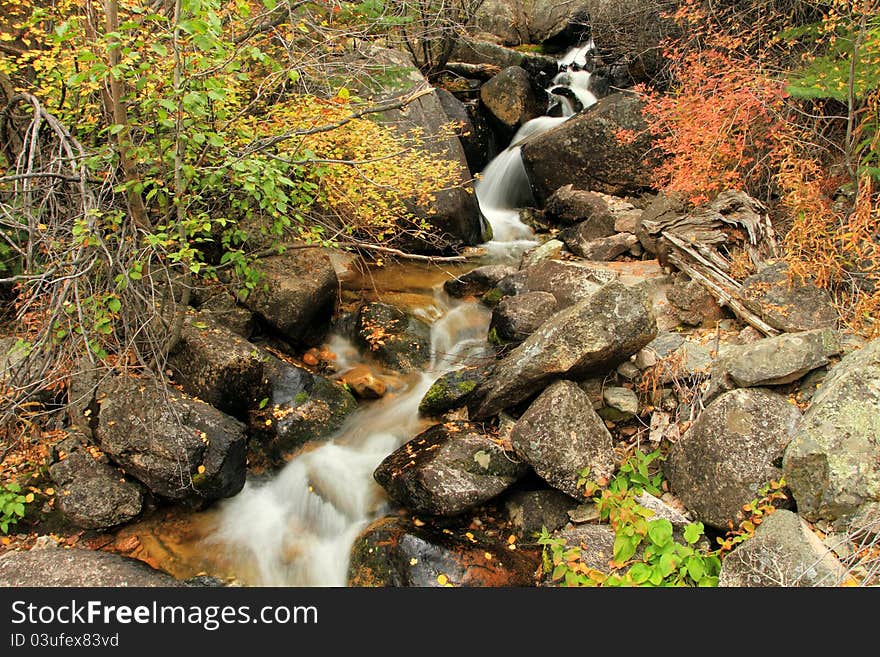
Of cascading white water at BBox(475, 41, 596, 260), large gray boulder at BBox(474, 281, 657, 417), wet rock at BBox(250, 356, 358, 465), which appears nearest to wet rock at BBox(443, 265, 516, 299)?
cascading white water at BBox(475, 41, 596, 260)

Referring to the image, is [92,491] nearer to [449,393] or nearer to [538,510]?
[449,393]

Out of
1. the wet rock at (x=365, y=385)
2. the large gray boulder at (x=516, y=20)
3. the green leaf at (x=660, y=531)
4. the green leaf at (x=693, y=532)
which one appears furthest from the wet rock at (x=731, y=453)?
the large gray boulder at (x=516, y=20)

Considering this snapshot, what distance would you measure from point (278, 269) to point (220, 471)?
9.26ft

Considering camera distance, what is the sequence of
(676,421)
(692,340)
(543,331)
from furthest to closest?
(692,340) → (543,331) → (676,421)

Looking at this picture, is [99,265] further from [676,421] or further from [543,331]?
[676,421]

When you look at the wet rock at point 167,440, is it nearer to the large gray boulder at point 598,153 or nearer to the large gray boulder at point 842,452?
Answer: the large gray boulder at point 842,452

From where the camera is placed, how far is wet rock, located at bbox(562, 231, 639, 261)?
8484mm

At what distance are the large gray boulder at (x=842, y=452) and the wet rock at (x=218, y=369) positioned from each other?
4.86 metres

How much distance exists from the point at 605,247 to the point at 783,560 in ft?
19.5

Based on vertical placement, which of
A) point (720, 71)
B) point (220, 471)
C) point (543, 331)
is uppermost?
point (720, 71)

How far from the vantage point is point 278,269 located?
6.91 meters

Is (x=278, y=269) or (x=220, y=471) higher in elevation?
(x=278, y=269)

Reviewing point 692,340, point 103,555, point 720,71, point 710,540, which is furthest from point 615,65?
point 103,555

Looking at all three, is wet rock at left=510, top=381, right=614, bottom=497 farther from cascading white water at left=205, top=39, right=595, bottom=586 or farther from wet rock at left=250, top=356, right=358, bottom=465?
wet rock at left=250, top=356, right=358, bottom=465
